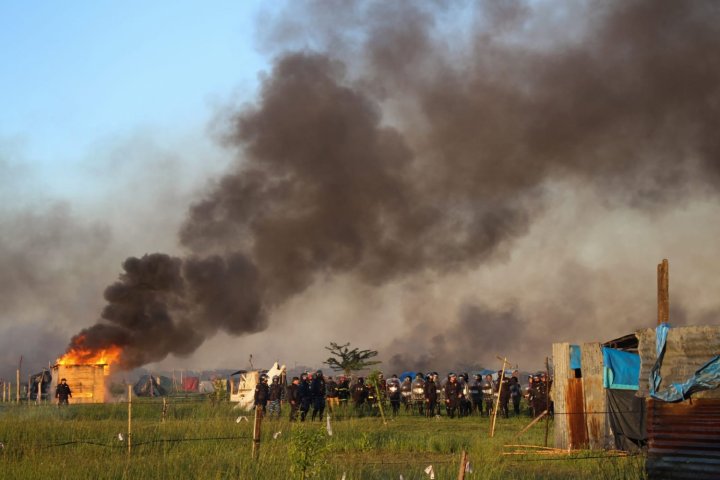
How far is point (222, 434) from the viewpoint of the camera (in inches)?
805

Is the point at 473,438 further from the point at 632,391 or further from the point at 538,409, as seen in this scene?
the point at 538,409

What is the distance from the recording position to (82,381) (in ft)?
139

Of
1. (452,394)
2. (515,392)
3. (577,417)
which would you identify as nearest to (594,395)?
(577,417)

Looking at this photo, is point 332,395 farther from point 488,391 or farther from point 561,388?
point 561,388

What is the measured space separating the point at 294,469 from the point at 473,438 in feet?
36.0

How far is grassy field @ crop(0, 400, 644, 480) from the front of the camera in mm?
13750

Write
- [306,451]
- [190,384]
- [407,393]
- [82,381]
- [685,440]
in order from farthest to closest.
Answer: [190,384] < [82,381] < [407,393] < [685,440] < [306,451]

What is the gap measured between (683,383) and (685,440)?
97 centimetres

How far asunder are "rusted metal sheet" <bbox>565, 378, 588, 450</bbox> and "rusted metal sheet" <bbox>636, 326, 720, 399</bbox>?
465 cm

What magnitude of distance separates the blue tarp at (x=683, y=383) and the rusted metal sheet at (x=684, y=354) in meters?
0.09

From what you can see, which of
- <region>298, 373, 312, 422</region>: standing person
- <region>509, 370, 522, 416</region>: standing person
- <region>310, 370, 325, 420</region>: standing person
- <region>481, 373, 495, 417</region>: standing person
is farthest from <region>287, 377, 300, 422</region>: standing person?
<region>509, 370, 522, 416</region>: standing person

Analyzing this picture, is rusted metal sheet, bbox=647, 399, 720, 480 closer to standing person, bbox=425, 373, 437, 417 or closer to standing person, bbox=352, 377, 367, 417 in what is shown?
standing person, bbox=425, 373, 437, 417

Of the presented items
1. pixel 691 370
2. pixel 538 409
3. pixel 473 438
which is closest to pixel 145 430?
pixel 473 438

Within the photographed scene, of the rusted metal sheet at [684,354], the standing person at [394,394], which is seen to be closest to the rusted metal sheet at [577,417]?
the rusted metal sheet at [684,354]
